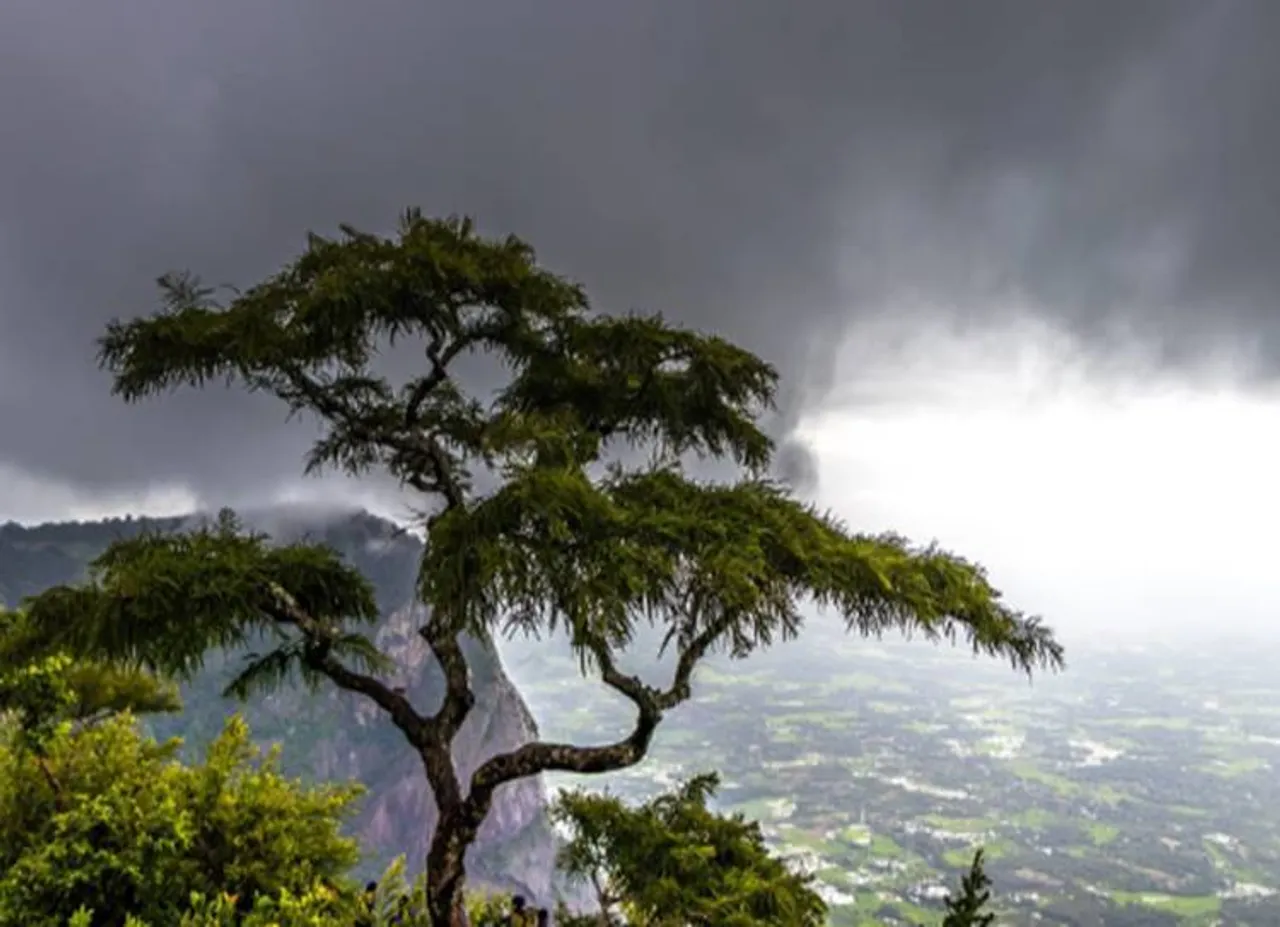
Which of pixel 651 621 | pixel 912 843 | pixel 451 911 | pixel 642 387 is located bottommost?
pixel 912 843

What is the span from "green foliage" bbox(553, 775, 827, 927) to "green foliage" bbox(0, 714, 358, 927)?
2753mm

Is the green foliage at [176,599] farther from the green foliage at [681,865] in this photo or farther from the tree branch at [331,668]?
the green foliage at [681,865]

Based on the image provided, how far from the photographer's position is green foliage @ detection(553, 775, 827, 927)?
671 cm

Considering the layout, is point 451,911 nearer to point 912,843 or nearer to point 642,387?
point 642,387

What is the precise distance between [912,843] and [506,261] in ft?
388

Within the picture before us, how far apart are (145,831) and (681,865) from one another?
4.76 metres

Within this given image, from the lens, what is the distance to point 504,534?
16.4 feet

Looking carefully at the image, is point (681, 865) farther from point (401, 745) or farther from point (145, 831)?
point (401, 745)

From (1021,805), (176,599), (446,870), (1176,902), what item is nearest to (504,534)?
(176,599)

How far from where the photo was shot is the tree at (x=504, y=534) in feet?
16.1

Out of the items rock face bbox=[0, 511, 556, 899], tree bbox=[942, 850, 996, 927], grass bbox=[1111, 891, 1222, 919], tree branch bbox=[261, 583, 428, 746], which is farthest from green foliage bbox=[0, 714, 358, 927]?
rock face bbox=[0, 511, 556, 899]

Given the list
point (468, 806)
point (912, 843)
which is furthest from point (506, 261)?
point (912, 843)

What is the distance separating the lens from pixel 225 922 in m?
5.35

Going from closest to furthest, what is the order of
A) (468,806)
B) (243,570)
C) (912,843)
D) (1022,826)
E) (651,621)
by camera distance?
(651,621)
(243,570)
(468,806)
(912,843)
(1022,826)
